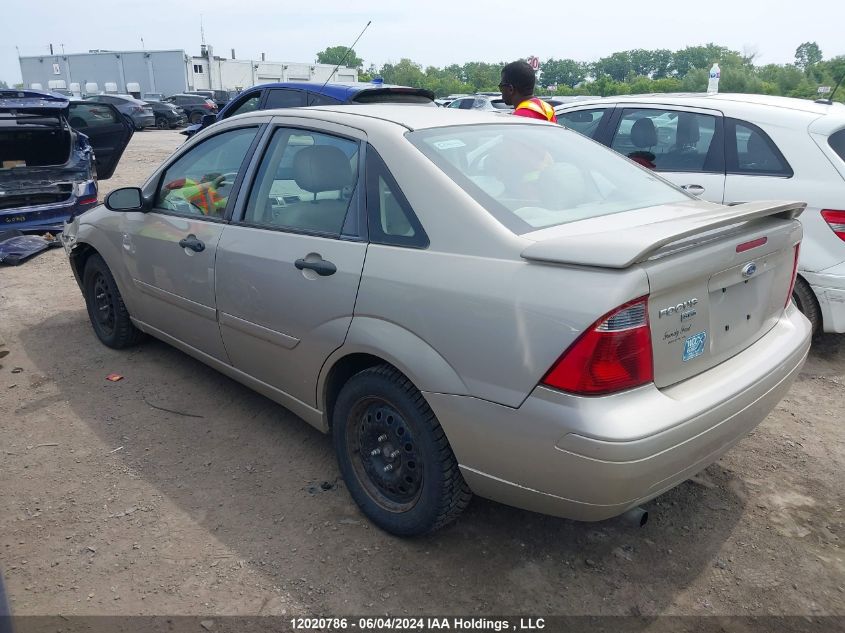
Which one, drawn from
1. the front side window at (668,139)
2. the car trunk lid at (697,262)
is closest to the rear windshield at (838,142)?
the front side window at (668,139)

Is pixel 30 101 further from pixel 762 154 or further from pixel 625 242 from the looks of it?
pixel 625 242

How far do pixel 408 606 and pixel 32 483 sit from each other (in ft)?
6.49

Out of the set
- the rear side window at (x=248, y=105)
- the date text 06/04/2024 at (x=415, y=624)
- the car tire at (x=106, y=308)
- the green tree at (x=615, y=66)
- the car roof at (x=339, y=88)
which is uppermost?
the green tree at (x=615, y=66)

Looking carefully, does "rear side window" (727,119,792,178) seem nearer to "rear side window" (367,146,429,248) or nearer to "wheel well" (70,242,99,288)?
"rear side window" (367,146,429,248)

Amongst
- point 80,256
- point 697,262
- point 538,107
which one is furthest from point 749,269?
point 80,256

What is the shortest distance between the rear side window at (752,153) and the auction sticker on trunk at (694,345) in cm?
284

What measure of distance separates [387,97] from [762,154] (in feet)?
13.5

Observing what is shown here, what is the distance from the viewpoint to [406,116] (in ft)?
10.1

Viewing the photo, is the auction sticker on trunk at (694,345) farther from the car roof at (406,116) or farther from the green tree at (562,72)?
the green tree at (562,72)

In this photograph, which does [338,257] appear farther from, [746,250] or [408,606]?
[746,250]

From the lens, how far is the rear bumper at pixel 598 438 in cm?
207

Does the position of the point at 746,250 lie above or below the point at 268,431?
above

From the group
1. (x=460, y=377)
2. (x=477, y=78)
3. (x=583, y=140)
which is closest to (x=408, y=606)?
(x=460, y=377)

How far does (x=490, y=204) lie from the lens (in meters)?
2.50
